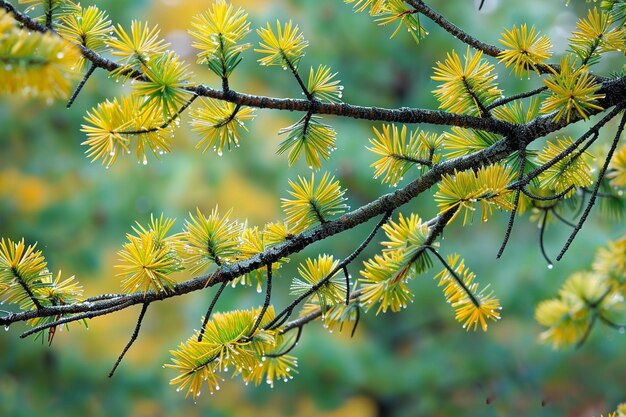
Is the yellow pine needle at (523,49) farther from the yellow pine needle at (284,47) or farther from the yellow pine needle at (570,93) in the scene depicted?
the yellow pine needle at (284,47)

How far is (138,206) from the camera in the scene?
101 inches

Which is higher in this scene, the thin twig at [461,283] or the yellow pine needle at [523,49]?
the yellow pine needle at [523,49]

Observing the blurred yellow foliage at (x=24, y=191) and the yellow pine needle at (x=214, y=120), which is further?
the blurred yellow foliage at (x=24, y=191)

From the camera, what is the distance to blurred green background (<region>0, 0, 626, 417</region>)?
2389mm

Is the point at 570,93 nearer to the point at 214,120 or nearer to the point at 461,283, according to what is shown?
the point at 461,283

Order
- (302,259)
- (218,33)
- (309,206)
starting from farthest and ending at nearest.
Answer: (302,259)
(309,206)
(218,33)

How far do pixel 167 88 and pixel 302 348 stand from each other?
191cm

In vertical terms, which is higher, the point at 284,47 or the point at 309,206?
the point at 284,47

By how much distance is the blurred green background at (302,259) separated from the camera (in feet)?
7.84

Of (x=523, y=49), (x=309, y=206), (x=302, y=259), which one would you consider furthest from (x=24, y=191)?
(x=523, y=49)

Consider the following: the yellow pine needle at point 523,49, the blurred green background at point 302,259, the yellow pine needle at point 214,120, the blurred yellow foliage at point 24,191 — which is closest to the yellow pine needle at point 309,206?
the yellow pine needle at point 214,120

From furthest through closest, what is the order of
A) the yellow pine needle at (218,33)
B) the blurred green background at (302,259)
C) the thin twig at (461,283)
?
the blurred green background at (302,259), the thin twig at (461,283), the yellow pine needle at (218,33)

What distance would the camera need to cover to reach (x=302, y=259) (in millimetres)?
2414

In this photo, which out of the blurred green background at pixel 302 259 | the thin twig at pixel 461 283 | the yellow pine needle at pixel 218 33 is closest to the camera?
the yellow pine needle at pixel 218 33
